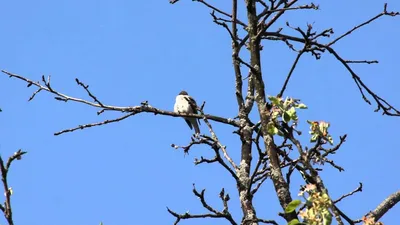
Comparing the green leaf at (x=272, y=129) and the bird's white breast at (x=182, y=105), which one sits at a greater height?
the bird's white breast at (x=182, y=105)

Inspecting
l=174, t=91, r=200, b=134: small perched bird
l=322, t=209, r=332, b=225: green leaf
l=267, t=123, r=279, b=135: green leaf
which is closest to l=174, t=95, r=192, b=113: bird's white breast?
l=174, t=91, r=200, b=134: small perched bird

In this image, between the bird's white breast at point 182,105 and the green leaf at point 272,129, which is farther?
the bird's white breast at point 182,105

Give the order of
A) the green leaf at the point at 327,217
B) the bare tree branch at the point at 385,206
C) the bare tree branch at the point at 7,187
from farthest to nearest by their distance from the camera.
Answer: the bare tree branch at the point at 385,206
the green leaf at the point at 327,217
the bare tree branch at the point at 7,187

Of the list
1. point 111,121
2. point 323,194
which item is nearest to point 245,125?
point 111,121

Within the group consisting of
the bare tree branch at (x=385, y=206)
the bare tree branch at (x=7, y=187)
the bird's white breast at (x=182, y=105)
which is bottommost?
the bare tree branch at (x=7, y=187)

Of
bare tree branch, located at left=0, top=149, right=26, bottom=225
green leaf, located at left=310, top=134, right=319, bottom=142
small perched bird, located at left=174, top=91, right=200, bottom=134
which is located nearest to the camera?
bare tree branch, located at left=0, top=149, right=26, bottom=225

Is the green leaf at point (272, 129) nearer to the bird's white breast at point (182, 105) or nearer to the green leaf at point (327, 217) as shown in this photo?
the green leaf at point (327, 217)

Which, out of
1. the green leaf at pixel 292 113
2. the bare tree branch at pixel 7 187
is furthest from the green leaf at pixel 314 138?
the bare tree branch at pixel 7 187

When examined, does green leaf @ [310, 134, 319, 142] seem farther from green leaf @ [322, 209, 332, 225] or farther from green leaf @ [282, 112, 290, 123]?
green leaf @ [322, 209, 332, 225]

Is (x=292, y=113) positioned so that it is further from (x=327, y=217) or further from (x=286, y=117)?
(x=327, y=217)

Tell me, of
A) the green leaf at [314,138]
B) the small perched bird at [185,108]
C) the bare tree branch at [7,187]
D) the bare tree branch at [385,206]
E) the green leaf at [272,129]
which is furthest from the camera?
the small perched bird at [185,108]

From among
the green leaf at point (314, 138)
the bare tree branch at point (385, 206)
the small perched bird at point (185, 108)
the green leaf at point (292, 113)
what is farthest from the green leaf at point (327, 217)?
the small perched bird at point (185, 108)

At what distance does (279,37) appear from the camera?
5.54m

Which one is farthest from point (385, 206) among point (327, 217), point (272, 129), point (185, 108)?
point (185, 108)
